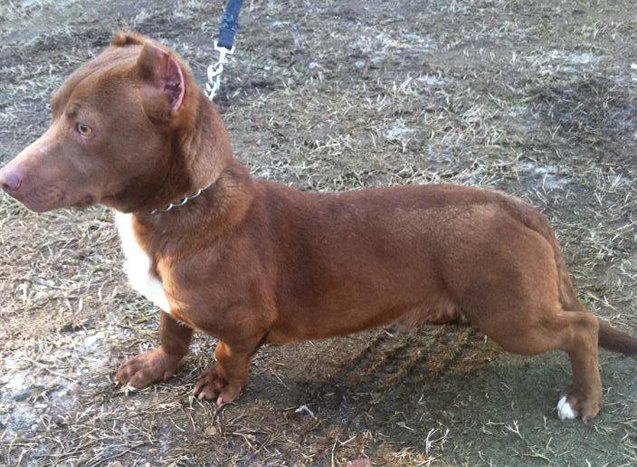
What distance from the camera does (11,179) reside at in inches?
105

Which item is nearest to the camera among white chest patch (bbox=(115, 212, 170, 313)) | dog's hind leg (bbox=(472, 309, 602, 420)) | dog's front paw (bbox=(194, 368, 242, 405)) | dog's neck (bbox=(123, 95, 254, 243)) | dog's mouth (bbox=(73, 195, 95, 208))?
dog's mouth (bbox=(73, 195, 95, 208))

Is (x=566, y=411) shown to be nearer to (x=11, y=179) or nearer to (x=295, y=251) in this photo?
(x=295, y=251)

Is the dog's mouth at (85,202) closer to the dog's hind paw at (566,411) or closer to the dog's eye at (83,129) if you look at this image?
the dog's eye at (83,129)

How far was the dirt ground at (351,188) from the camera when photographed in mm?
3486

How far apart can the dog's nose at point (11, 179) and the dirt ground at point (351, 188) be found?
1.42 meters

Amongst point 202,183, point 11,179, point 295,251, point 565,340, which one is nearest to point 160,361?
point 295,251

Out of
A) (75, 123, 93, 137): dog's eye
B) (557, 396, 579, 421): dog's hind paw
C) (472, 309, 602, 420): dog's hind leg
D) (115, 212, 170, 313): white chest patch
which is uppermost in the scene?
(75, 123, 93, 137): dog's eye

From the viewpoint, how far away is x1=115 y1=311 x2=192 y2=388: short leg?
12.0 ft

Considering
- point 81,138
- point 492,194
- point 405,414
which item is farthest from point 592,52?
→ point 81,138

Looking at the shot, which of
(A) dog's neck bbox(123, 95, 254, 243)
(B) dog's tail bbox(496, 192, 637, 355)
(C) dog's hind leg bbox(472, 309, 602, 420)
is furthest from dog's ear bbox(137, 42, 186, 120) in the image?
(C) dog's hind leg bbox(472, 309, 602, 420)

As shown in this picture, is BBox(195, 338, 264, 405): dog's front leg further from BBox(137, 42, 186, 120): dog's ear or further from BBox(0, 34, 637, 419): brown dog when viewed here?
BBox(137, 42, 186, 120): dog's ear

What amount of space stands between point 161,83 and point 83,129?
36 cm

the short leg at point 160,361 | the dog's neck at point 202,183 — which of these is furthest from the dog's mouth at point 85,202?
the short leg at point 160,361

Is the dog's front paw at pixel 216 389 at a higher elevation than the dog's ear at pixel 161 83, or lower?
lower
